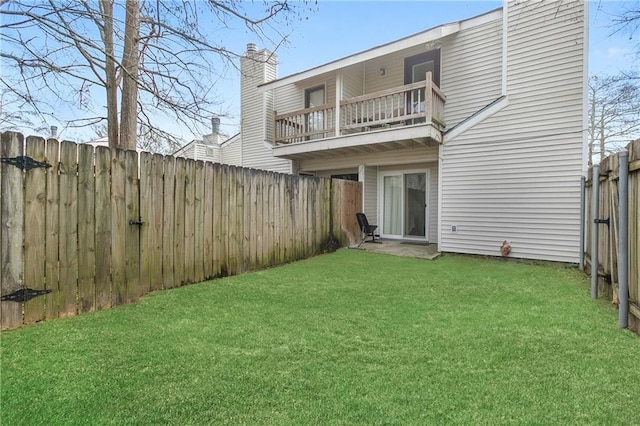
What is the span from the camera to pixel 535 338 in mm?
2928

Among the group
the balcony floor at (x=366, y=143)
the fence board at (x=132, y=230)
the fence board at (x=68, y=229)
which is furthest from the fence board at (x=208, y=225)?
the balcony floor at (x=366, y=143)

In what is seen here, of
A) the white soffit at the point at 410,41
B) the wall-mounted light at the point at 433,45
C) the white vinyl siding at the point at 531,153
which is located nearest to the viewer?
the white vinyl siding at the point at 531,153

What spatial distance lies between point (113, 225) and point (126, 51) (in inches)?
139

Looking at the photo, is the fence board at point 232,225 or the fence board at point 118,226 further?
the fence board at point 232,225

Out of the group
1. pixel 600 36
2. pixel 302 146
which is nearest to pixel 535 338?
pixel 600 36

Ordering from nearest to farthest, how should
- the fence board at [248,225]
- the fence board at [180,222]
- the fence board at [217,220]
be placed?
1. the fence board at [180,222]
2. the fence board at [217,220]
3. the fence board at [248,225]

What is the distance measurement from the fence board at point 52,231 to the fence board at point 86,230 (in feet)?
0.68

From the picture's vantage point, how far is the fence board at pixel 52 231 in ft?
11.1

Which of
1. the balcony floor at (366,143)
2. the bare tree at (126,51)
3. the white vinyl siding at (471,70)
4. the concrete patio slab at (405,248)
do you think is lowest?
the concrete patio slab at (405,248)

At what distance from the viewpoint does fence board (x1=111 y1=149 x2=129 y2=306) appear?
396 centimetres

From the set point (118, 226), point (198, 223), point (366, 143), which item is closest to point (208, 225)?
point (198, 223)

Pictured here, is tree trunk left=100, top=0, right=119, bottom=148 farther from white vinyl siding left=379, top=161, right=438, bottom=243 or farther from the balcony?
white vinyl siding left=379, top=161, right=438, bottom=243

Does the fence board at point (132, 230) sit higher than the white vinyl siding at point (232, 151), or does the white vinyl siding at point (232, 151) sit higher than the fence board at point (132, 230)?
the white vinyl siding at point (232, 151)

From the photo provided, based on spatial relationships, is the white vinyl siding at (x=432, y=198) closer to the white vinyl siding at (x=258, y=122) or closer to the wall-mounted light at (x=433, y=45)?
the wall-mounted light at (x=433, y=45)
